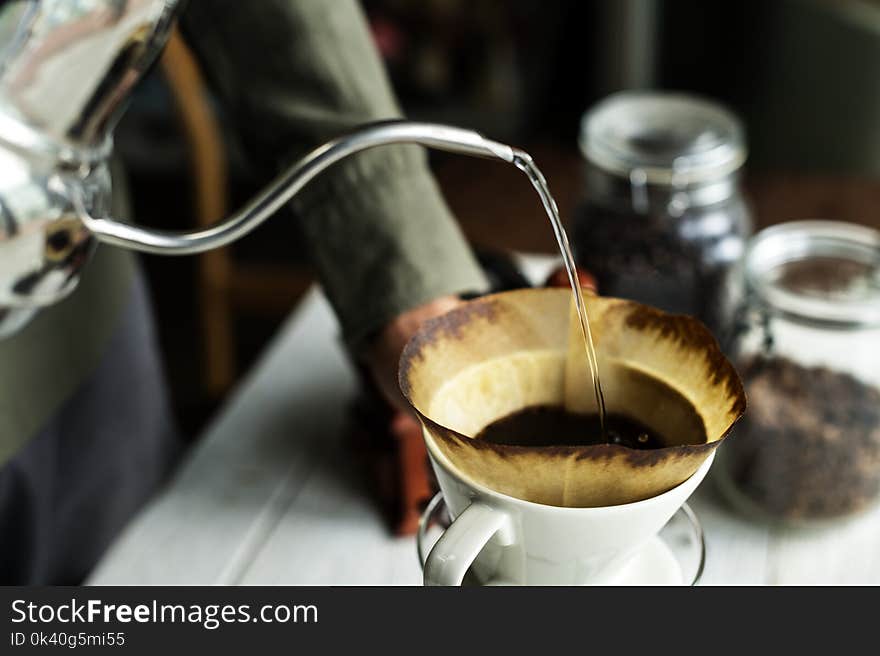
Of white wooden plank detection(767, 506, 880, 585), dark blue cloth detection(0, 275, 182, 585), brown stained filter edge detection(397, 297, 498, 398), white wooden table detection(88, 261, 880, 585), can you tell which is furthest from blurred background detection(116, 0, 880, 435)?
brown stained filter edge detection(397, 297, 498, 398)

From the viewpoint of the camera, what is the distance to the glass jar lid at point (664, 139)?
721 mm

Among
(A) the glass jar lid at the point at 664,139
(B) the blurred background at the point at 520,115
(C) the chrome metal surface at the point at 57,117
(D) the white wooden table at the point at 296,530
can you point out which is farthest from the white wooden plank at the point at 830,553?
(B) the blurred background at the point at 520,115

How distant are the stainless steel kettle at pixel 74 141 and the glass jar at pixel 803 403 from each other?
288 millimetres

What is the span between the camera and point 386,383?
1.95ft

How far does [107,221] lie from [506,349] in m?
0.17

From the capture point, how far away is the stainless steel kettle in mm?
376

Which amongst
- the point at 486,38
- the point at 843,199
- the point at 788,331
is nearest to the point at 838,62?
the point at 843,199

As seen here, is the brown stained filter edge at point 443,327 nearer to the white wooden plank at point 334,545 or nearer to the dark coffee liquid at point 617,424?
the dark coffee liquid at point 617,424

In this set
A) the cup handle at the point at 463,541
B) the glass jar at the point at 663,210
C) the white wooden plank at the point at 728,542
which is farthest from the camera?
the glass jar at the point at 663,210

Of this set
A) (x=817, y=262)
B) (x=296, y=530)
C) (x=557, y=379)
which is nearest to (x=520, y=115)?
(x=817, y=262)

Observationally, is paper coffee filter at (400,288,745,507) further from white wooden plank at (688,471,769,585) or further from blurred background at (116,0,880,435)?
blurred background at (116,0,880,435)

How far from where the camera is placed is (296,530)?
0.63 m

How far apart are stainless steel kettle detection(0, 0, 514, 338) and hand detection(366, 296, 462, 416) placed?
19cm

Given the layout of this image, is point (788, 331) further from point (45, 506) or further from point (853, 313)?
point (45, 506)
